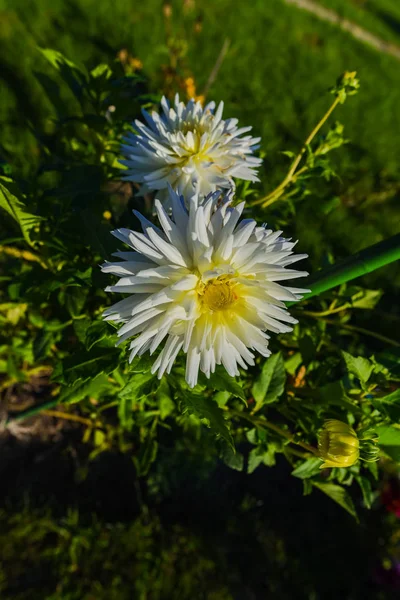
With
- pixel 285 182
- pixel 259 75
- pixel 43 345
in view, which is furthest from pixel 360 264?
pixel 259 75

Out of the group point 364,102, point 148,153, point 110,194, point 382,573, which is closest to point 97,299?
point 110,194

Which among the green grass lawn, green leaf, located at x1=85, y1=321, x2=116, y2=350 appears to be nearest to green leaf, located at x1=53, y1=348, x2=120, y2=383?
green leaf, located at x1=85, y1=321, x2=116, y2=350

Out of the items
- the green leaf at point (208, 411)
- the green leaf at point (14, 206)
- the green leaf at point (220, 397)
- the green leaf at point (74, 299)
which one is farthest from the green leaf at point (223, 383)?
the green leaf at point (14, 206)

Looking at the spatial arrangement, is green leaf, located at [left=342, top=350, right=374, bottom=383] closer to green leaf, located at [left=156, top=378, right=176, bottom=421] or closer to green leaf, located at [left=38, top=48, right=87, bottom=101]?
green leaf, located at [left=156, top=378, right=176, bottom=421]

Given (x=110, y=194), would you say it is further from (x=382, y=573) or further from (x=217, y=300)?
(x=382, y=573)

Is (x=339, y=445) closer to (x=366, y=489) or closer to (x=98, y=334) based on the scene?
(x=366, y=489)
